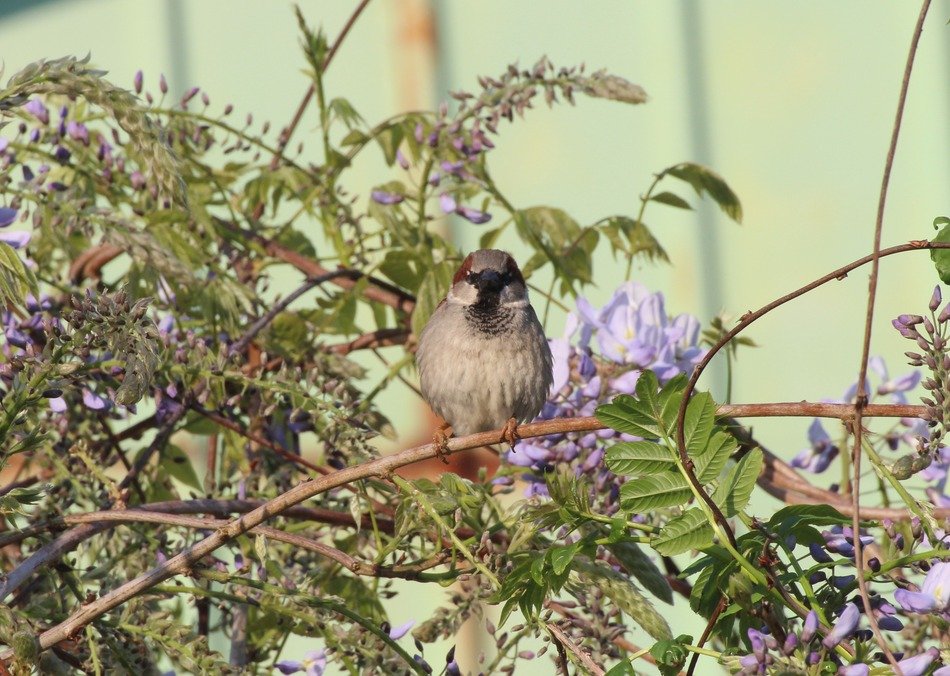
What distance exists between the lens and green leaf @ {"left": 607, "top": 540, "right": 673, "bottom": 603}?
1529 mm

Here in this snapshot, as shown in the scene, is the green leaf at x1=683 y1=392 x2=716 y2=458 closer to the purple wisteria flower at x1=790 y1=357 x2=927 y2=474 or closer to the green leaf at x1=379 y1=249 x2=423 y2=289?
the purple wisteria flower at x1=790 y1=357 x2=927 y2=474

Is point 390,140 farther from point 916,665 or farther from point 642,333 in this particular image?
point 916,665

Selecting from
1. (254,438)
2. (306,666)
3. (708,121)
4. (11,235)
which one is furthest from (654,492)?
(708,121)

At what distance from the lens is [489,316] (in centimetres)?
271

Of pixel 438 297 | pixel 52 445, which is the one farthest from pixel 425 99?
pixel 52 445

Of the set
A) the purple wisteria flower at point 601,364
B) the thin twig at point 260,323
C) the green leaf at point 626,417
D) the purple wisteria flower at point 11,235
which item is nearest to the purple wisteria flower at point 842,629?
the green leaf at point 626,417

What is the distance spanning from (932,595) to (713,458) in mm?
253

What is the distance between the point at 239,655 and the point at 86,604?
446mm

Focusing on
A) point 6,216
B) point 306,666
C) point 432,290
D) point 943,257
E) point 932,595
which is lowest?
point 306,666

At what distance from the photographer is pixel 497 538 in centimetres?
191

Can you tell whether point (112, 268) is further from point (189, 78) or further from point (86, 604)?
point (86, 604)

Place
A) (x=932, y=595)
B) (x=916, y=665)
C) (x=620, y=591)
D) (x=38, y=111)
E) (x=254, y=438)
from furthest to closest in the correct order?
1. (x=38, y=111)
2. (x=254, y=438)
3. (x=620, y=591)
4. (x=932, y=595)
5. (x=916, y=665)

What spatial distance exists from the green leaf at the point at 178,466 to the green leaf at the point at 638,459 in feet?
3.31

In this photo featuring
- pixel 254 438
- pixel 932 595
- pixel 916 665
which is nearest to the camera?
pixel 916 665
